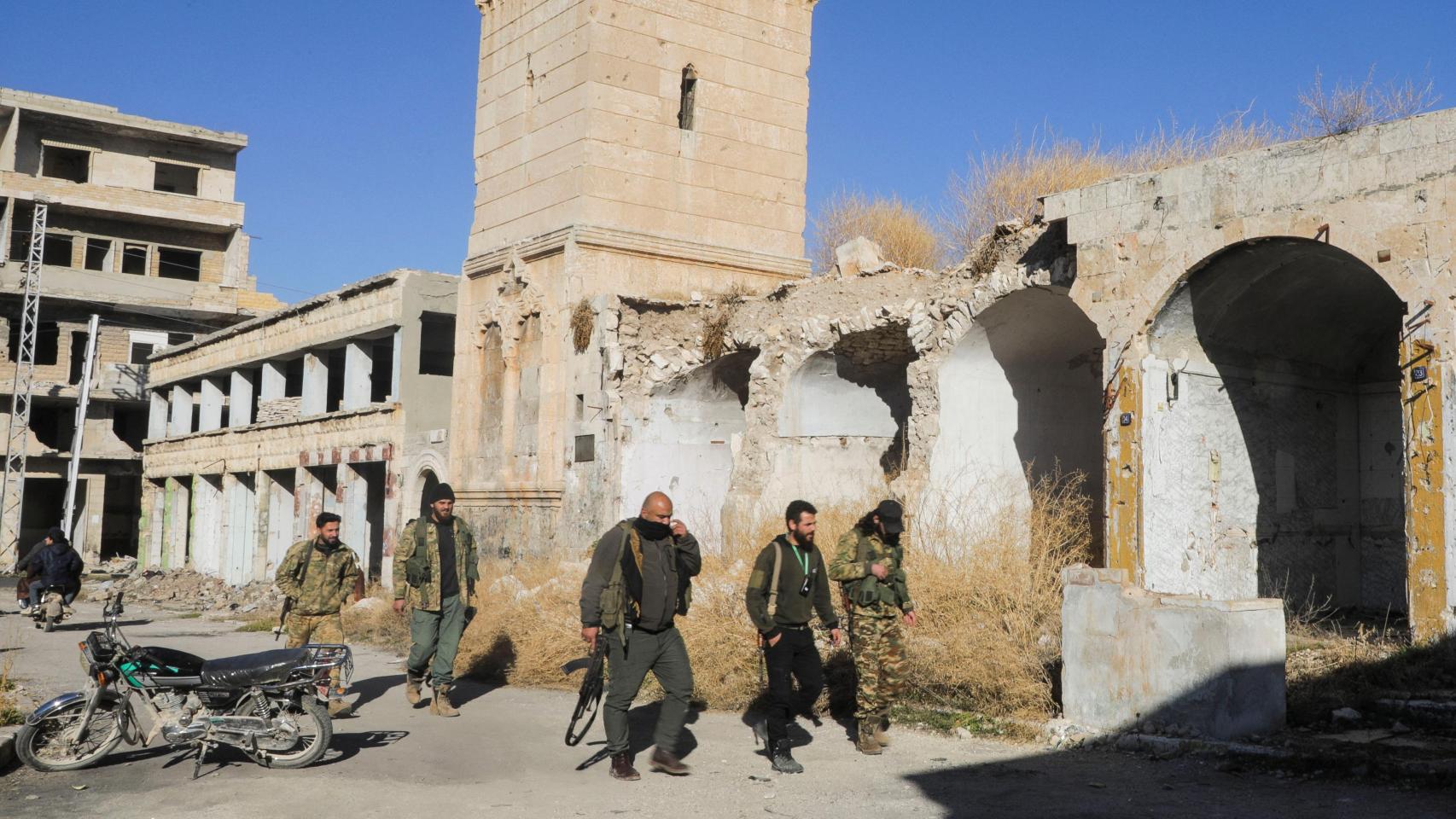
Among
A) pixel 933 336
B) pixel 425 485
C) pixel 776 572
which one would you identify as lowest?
pixel 776 572

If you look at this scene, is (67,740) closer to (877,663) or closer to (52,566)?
(877,663)

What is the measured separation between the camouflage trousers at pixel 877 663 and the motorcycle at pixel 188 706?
346cm

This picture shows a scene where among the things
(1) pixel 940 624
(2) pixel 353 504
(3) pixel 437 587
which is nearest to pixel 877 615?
(1) pixel 940 624

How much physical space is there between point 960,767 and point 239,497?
29274 mm

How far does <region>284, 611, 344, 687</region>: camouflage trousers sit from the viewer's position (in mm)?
10398

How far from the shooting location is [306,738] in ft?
26.3

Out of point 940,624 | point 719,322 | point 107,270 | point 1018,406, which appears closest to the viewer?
point 940,624

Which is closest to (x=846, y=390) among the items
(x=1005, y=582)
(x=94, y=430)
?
(x=1005, y=582)

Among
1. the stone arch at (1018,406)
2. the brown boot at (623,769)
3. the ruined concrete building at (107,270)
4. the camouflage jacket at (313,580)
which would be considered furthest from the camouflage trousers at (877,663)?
the ruined concrete building at (107,270)

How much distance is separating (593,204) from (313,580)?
10583 millimetres

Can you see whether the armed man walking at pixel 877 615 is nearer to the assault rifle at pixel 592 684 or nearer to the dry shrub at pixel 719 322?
the assault rifle at pixel 592 684

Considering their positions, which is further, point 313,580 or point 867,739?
point 313,580

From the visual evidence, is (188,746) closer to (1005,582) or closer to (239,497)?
(1005,582)

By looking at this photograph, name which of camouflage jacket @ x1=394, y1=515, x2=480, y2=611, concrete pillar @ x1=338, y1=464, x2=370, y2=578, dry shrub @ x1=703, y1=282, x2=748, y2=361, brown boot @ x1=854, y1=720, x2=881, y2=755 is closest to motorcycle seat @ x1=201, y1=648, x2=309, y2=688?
camouflage jacket @ x1=394, y1=515, x2=480, y2=611
